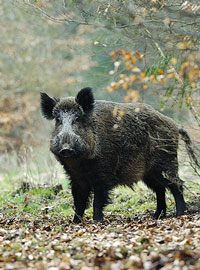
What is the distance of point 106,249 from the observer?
4867mm

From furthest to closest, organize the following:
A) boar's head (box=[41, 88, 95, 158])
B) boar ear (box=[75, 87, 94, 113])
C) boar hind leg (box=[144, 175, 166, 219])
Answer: boar hind leg (box=[144, 175, 166, 219]) < boar ear (box=[75, 87, 94, 113]) < boar's head (box=[41, 88, 95, 158])

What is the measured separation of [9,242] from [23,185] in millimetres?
6474

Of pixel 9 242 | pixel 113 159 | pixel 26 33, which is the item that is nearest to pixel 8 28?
pixel 26 33

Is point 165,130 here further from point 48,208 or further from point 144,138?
point 48,208

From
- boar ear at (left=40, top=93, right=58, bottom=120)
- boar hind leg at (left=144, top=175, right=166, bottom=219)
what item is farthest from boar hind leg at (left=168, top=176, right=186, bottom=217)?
boar ear at (left=40, top=93, right=58, bottom=120)

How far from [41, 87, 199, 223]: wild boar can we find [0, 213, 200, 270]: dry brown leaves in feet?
4.71

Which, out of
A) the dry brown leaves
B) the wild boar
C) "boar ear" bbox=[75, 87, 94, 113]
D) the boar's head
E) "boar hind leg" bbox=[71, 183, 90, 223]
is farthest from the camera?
"boar hind leg" bbox=[71, 183, 90, 223]

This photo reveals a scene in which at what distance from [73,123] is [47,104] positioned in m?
0.77

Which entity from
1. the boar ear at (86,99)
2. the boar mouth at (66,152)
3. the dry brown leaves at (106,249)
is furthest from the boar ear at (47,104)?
the dry brown leaves at (106,249)

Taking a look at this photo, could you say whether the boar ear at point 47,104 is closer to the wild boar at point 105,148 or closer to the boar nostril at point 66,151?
the wild boar at point 105,148

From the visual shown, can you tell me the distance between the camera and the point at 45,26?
2495 cm

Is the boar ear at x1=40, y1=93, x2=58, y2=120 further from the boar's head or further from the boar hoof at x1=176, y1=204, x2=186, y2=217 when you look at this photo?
the boar hoof at x1=176, y1=204, x2=186, y2=217

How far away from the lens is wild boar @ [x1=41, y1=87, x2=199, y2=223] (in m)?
7.66

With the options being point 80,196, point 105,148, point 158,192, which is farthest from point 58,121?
point 158,192
